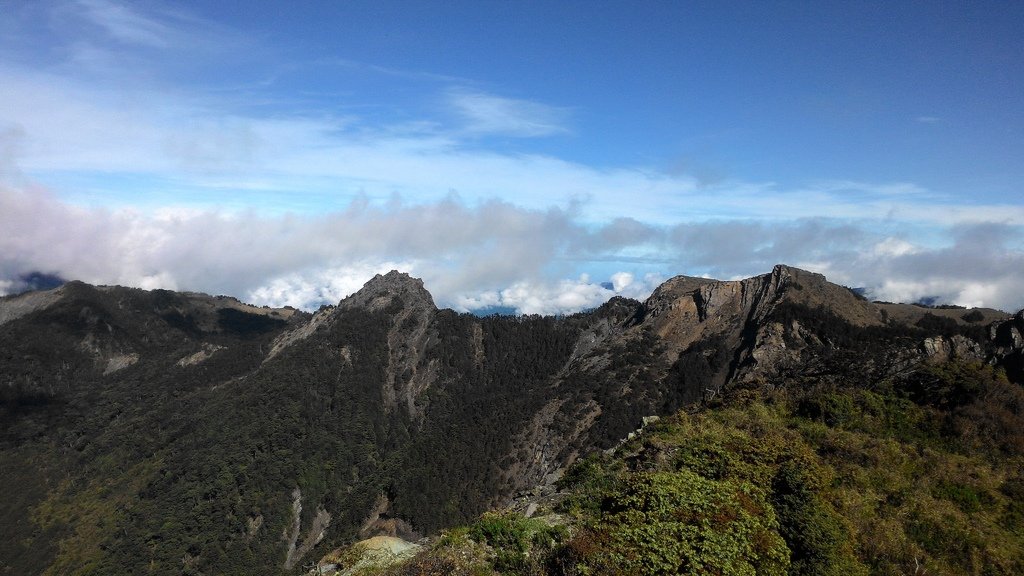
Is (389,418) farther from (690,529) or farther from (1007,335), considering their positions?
(690,529)

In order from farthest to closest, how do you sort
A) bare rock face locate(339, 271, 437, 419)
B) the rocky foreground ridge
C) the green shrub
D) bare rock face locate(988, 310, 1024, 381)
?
bare rock face locate(339, 271, 437, 419) < the rocky foreground ridge < bare rock face locate(988, 310, 1024, 381) < the green shrub

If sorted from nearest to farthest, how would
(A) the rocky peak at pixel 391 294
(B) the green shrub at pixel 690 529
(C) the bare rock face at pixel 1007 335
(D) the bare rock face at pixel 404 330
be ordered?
(B) the green shrub at pixel 690 529 → (C) the bare rock face at pixel 1007 335 → (D) the bare rock face at pixel 404 330 → (A) the rocky peak at pixel 391 294

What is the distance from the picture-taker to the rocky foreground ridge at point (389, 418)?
92625 millimetres

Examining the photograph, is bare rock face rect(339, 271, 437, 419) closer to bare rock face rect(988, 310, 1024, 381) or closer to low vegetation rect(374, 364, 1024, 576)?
bare rock face rect(988, 310, 1024, 381)

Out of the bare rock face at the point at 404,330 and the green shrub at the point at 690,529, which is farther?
the bare rock face at the point at 404,330

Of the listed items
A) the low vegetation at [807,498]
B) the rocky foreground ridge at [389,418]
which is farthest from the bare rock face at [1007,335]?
the low vegetation at [807,498]

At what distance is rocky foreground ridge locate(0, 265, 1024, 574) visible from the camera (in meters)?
92.6

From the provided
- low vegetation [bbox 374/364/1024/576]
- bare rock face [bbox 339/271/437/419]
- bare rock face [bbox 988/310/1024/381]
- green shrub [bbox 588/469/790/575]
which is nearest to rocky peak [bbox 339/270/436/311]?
bare rock face [bbox 339/271/437/419]

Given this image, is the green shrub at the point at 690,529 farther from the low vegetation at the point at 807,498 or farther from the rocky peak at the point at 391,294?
the rocky peak at the point at 391,294

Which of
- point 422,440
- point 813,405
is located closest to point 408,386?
point 422,440

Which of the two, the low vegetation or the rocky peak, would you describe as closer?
the low vegetation

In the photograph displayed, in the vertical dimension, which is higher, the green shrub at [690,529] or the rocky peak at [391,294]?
the rocky peak at [391,294]

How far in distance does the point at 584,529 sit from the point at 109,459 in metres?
166

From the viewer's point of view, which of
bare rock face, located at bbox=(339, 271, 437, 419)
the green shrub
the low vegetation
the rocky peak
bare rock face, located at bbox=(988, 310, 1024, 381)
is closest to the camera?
the green shrub
